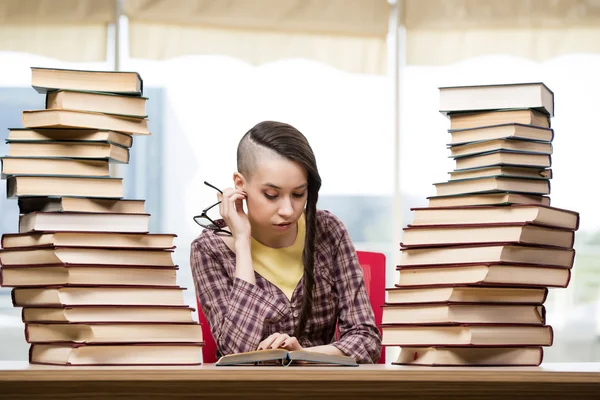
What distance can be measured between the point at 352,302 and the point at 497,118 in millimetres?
675

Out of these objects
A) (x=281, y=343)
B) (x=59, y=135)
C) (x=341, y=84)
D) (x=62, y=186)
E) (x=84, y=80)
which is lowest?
(x=281, y=343)

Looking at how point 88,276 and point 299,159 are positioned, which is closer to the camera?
point 88,276

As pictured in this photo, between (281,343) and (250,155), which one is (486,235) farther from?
(250,155)

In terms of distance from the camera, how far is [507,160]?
1.65 metres

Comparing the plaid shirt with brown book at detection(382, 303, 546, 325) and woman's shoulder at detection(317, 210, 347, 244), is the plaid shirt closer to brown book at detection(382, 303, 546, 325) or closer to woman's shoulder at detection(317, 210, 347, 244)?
woman's shoulder at detection(317, 210, 347, 244)

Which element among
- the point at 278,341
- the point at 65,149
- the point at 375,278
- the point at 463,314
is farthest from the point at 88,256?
the point at 375,278

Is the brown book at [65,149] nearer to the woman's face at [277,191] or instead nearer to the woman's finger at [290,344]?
the woman's face at [277,191]

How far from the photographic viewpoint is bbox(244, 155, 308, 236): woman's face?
1.87m

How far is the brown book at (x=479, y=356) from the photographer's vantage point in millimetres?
1551

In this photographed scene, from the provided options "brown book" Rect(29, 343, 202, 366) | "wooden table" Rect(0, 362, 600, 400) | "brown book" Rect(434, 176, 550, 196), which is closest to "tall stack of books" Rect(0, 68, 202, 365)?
"brown book" Rect(29, 343, 202, 366)

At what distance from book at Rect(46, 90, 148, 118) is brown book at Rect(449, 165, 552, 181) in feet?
2.20
